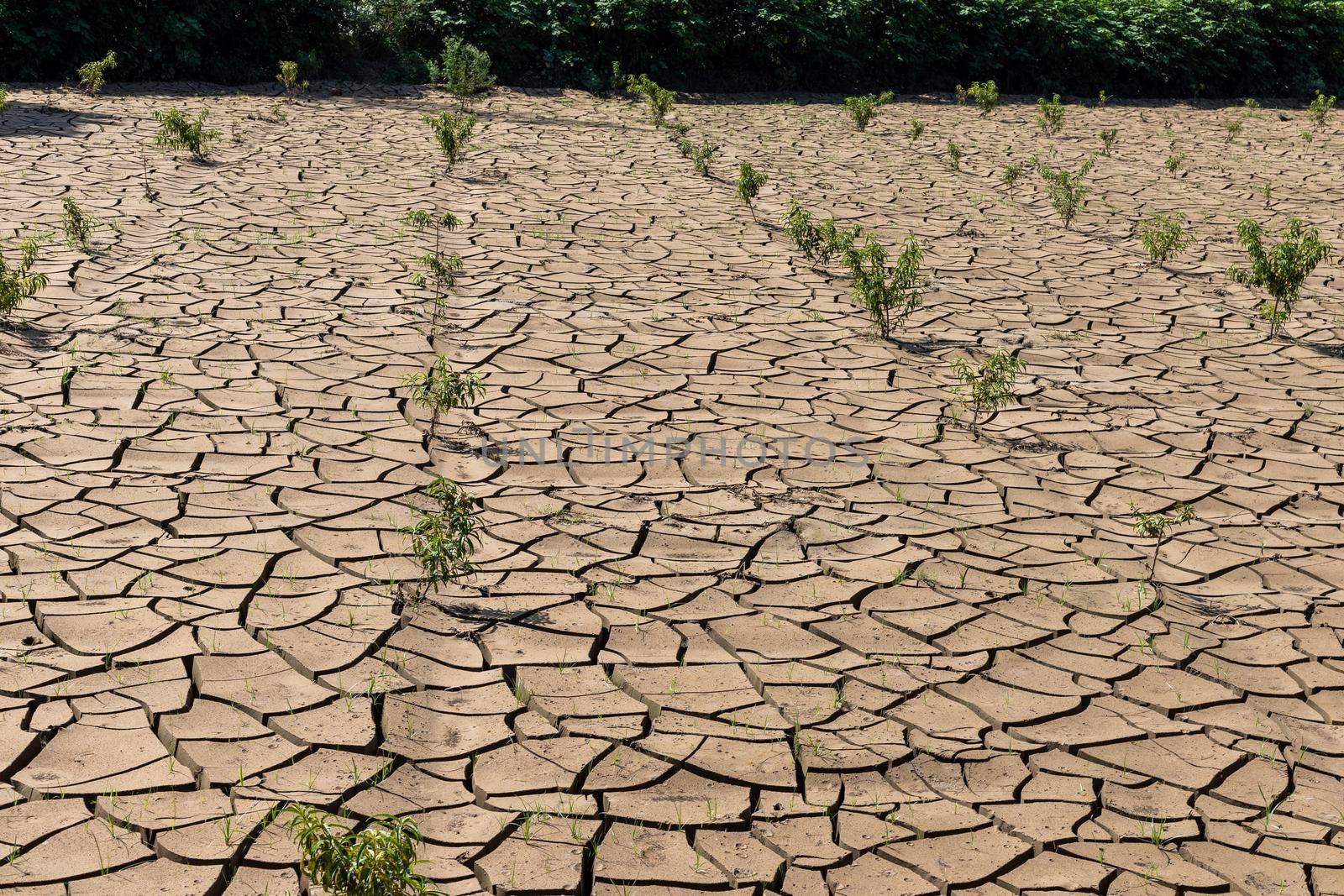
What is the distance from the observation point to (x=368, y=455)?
4.89m

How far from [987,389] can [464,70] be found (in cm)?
942

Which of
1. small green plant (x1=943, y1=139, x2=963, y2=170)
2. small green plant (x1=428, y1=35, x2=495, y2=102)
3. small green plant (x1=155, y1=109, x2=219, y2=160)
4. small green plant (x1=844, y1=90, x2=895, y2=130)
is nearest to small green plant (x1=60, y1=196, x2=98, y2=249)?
small green plant (x1=155, y1=109, x2=219, y2=160)

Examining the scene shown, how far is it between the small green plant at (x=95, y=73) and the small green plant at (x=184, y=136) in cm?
Answer: 190

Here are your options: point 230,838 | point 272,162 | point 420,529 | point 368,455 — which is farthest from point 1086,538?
point 272,162

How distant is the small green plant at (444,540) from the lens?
3.80 m

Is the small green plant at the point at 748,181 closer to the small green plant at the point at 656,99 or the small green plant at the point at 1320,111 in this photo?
the small green plant at the point at 656,99

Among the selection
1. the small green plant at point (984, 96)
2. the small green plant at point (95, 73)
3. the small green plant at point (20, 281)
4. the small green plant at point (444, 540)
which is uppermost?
the small green plant at point (984, 96)

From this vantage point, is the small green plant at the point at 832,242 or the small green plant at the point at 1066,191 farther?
the small green plant at the point at 1066,191

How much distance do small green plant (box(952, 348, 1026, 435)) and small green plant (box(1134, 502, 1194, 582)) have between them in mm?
994

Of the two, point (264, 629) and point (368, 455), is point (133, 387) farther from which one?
point (264, 629)

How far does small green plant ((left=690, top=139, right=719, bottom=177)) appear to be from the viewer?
10.7 m

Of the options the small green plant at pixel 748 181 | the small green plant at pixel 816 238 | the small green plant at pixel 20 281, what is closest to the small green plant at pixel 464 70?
the small green plant at pixel 748 181

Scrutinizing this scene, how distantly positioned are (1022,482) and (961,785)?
2.03m

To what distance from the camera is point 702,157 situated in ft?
35.0
